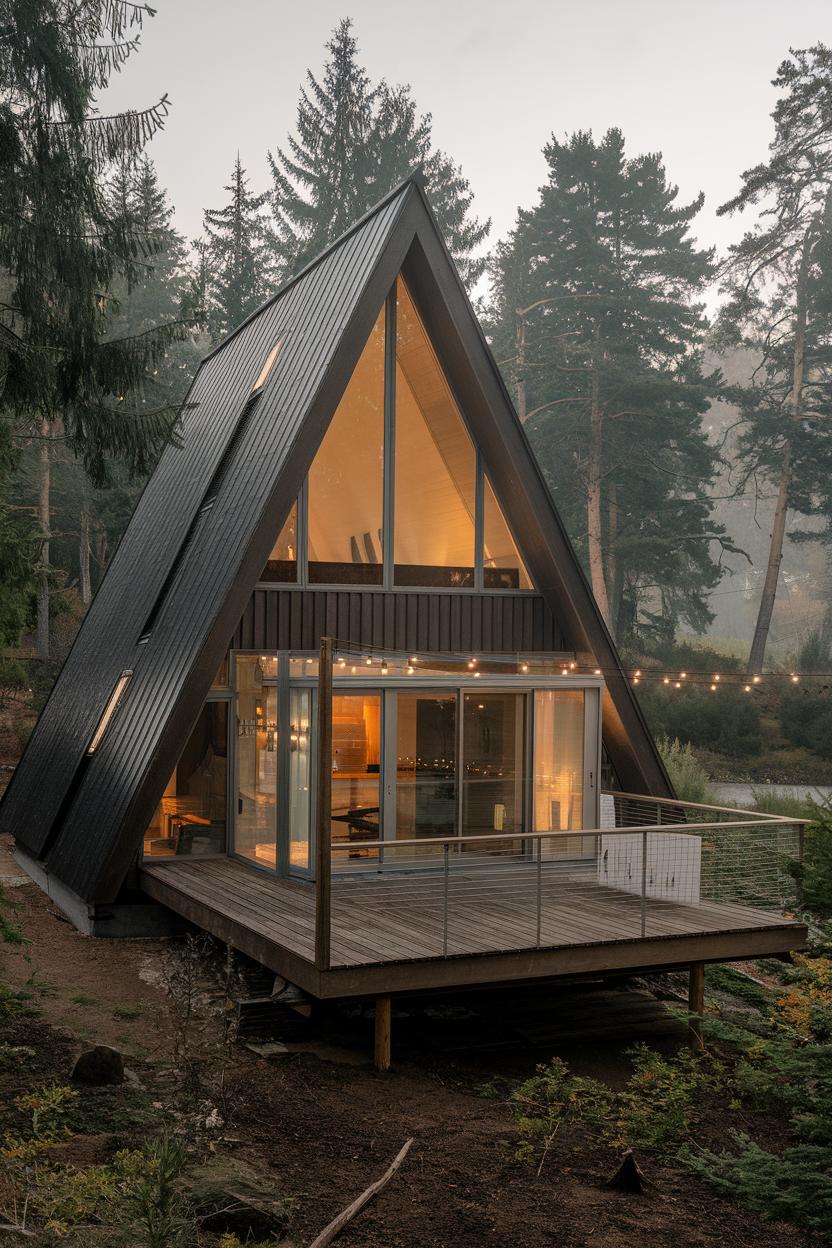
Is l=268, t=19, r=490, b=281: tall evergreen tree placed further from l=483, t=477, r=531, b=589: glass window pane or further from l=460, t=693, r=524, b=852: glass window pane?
l=460, t=693, r=524, b=852: glass window pane

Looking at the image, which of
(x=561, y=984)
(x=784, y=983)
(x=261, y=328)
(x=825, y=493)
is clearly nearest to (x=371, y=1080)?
(x=561, y=984)

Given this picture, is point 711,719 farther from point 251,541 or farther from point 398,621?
point 251,541

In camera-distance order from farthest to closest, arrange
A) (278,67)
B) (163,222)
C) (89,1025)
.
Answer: (278,67)
(163,222)
(89,1025)

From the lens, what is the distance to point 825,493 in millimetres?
29828

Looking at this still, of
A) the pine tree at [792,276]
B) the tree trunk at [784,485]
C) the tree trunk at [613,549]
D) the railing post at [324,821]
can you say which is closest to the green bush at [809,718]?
the tree trunk at [784,485]

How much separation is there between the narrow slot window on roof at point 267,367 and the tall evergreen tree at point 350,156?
24420 millimetres

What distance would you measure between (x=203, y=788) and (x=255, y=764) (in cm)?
74

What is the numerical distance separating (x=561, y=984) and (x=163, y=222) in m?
45.2

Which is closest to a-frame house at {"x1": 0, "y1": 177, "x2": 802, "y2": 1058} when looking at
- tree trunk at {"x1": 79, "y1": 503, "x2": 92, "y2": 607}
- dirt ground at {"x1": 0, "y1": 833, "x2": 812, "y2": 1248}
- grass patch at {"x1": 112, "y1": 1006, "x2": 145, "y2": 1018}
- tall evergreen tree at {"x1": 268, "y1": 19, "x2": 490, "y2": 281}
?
dirt ground at {"x1": 0, "y1": 833, "x2": 812, "y2": 1248}

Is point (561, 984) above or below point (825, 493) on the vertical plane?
below

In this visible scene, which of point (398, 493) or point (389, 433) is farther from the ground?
point (389, 433)

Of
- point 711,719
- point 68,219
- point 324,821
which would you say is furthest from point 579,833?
point 711,719

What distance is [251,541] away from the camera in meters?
10.5

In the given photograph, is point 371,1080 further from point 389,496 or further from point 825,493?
point 825,493
